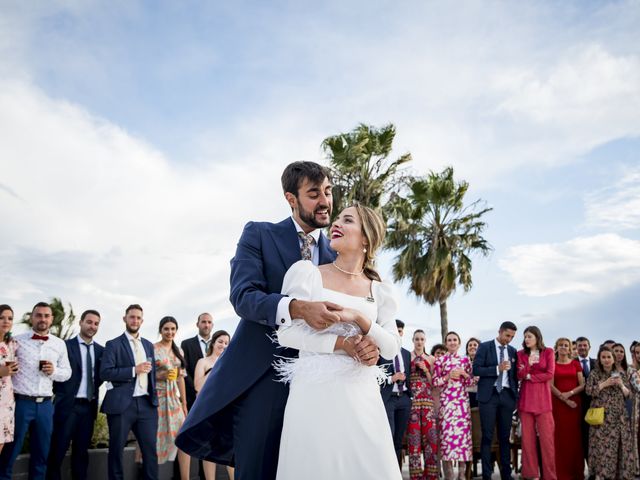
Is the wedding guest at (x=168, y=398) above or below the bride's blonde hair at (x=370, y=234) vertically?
below

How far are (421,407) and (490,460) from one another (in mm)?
1206

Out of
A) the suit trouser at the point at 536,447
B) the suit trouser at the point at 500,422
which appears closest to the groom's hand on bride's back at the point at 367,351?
the suit trouser at the point at 500,422

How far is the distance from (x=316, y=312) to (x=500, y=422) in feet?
25.6

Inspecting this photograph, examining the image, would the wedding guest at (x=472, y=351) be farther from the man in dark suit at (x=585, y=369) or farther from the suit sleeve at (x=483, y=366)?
the man in dark suit at (x=585, y=369)

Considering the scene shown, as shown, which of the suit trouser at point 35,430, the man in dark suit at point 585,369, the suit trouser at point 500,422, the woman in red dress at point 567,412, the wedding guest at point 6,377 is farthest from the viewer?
the man in dark suit at point 585,369

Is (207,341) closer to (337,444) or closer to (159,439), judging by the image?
(159,439)

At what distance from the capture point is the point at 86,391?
7.68 metres

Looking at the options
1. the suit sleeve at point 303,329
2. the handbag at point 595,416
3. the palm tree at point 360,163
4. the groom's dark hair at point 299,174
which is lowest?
the handbag at point 595,416

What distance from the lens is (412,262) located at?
20.9m

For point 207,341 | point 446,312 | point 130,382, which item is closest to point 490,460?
point 207,341

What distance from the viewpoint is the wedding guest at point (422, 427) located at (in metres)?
9.34

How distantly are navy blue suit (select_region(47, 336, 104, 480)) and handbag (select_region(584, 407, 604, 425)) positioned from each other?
6.82 meters

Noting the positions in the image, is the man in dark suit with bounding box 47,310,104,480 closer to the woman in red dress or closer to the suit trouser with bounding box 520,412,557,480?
the suit trouser with bounding box 520,412,557,480

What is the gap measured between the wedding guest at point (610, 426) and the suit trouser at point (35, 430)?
7312mm
